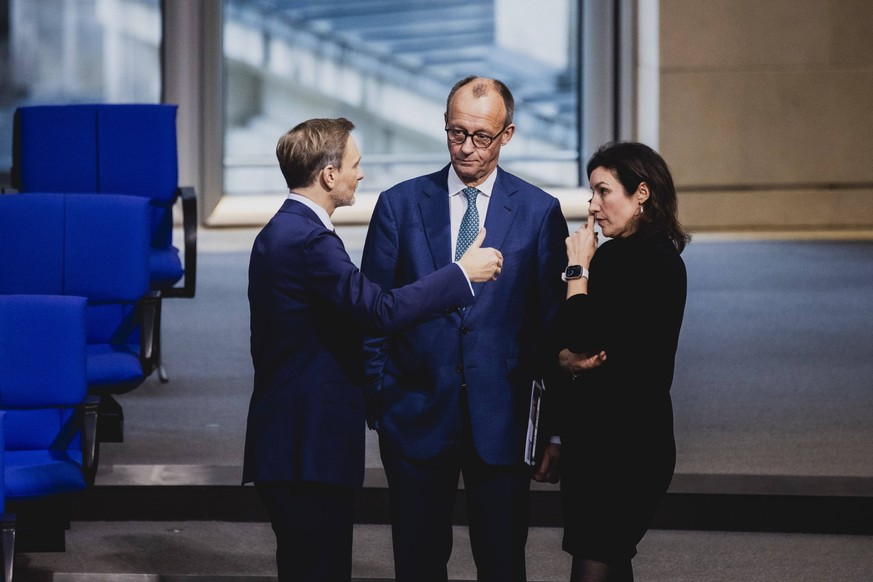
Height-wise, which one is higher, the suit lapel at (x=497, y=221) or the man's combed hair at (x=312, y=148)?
the man's combed hair at (x=312, y=148)

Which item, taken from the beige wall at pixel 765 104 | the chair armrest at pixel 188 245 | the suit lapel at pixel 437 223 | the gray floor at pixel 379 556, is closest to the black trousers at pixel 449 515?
the suit lapel at pixel 437 223

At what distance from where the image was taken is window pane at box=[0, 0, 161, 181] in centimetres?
827

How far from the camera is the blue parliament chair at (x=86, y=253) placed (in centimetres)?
387

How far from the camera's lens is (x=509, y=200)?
7.68 feet

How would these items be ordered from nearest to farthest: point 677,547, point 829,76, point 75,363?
point 75,363, point 677,547, point 829,76

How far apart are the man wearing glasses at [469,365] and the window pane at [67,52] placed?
6296 mm

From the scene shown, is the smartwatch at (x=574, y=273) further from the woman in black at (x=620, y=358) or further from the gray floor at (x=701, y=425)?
the gray floor at (x=701, y=425)

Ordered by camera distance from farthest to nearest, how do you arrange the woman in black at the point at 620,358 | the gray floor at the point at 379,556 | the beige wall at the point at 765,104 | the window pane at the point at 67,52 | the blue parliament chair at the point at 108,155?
the window pane at the point at 67,52 < the beige wall at the point at 765,104 < the blue parliament chair at the point at 108,155 < the gray floor at the point at 379,556 < the woman in black at the point at 620,358

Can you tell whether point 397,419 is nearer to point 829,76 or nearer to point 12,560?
point 12,560

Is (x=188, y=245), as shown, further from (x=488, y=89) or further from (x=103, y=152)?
(x=488, y=89)

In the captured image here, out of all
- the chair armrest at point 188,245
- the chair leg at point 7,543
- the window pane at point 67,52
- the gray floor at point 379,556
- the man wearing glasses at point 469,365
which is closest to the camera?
the man wearing glasses at point 469,365

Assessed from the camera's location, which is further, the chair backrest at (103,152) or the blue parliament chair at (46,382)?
the chair backrest at (103,152)

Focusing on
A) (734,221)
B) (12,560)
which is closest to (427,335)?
(12,560)

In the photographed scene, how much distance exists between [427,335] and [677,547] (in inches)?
55.4
